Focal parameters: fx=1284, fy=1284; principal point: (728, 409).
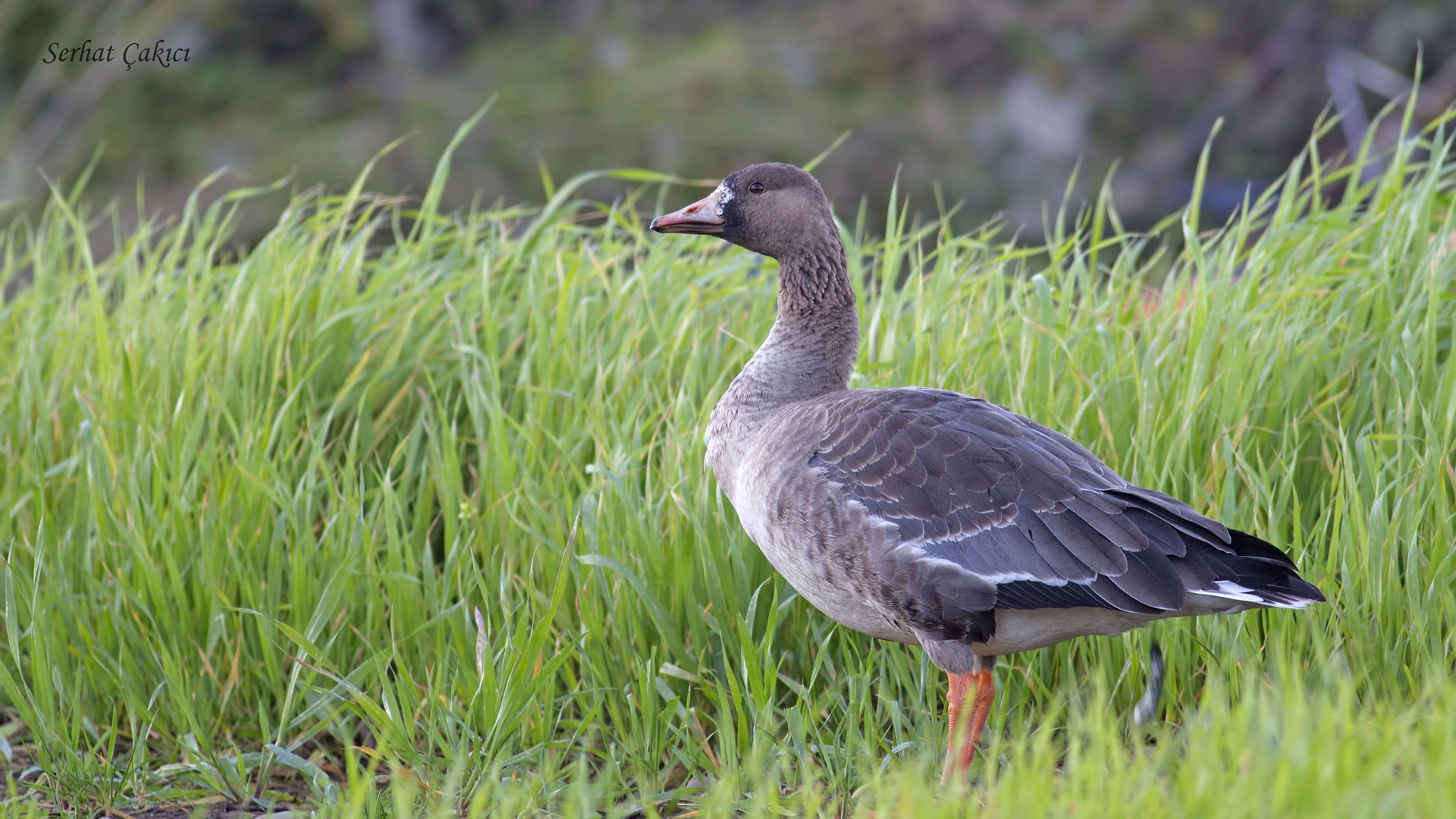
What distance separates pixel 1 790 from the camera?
3.79 meters

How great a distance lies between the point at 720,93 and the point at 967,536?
7.79m

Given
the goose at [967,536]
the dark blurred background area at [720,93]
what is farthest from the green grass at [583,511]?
the dark blurred background area at [720,93]

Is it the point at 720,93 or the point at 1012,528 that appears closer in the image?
the point at 1012,528

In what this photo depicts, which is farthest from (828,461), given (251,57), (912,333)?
(251,57)

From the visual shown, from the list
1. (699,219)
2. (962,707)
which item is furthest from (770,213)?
(962,707)

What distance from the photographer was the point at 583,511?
3809mm

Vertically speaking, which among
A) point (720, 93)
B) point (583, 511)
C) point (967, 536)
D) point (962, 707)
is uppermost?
point (720, 93)

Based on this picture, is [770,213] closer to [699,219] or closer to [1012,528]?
[699,219]

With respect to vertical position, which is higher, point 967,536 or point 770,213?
point 770,213

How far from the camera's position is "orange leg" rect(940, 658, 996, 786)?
3.15m

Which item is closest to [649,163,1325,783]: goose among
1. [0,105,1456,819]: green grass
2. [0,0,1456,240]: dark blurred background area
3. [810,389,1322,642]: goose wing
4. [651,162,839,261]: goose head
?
[810,389,1322,642]: goose wing

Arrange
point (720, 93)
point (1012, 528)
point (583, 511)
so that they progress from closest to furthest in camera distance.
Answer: point (1012, 528)
point (583, 511)
point (720, 93)

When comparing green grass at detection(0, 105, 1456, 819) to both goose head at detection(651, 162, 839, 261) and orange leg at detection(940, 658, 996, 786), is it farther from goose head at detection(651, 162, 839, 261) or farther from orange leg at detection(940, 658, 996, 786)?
goose head at detection(651, 162, 839, 261)

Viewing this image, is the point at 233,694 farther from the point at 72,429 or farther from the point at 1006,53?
the point at 1006,53
